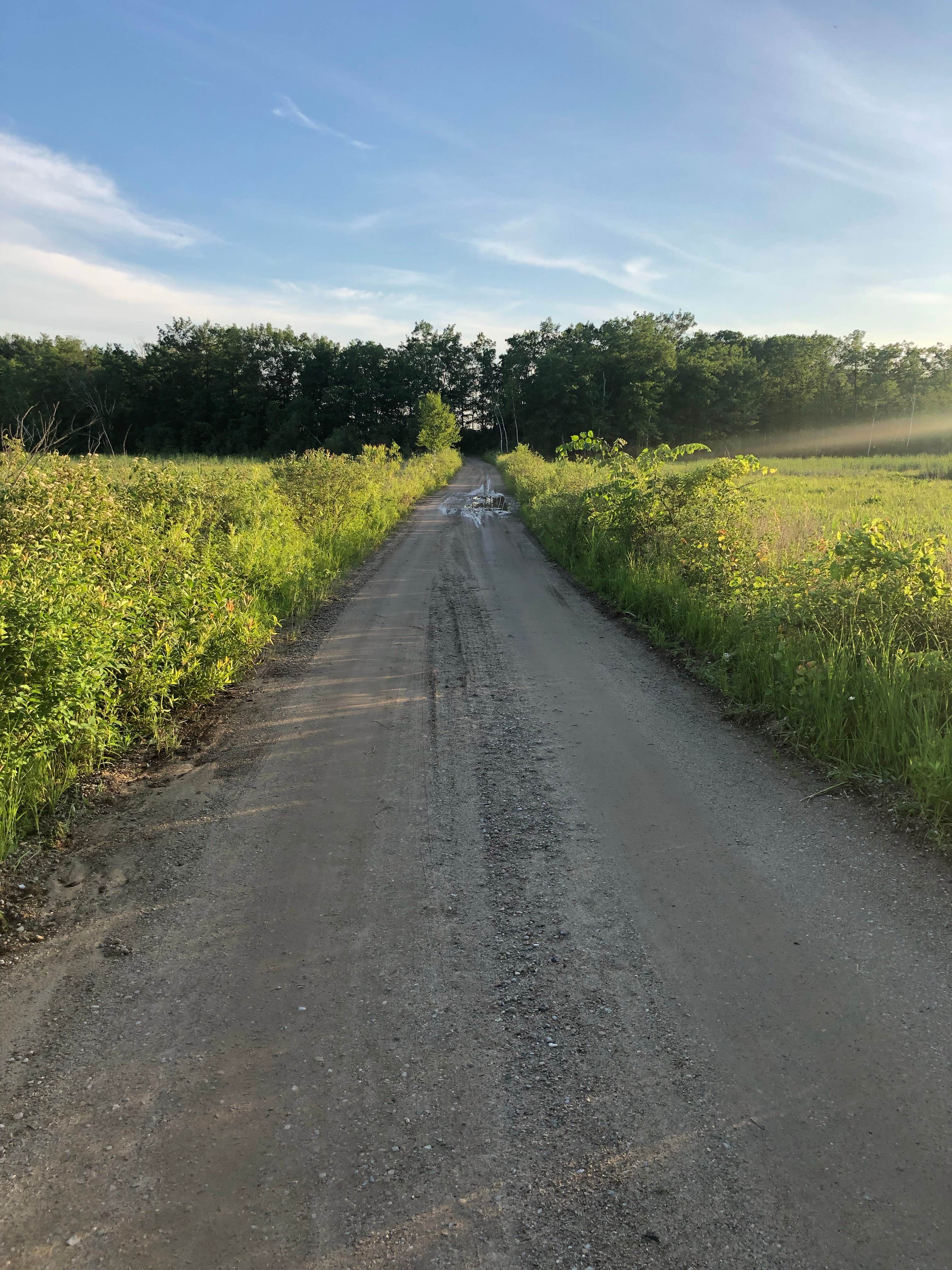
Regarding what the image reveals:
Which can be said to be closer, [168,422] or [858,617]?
[858,617]

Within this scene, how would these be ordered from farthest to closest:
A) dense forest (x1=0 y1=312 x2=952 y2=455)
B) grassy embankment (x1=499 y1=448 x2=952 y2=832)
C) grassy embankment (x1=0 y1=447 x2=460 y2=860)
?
dense forest (x1=0 y1=312 x2=952 y2=455)
grassy embankment (x1=499 y1=448 x2=952 y2=832)
grassy embankment (x1=0 y1=447 x2=460 y2=860)

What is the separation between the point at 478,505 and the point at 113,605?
65.7 ft

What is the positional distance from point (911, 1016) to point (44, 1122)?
304cm

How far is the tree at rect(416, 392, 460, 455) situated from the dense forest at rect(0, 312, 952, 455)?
15.5 metres

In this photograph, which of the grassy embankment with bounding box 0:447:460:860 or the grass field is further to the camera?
the grass field

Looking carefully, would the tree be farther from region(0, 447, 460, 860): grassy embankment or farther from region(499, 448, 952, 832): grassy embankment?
region(0, 447, 460, 860): grassy embankment

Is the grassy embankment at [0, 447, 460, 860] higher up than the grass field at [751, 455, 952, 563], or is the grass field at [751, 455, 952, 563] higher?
the grass field at [751, 455, 952, 563]

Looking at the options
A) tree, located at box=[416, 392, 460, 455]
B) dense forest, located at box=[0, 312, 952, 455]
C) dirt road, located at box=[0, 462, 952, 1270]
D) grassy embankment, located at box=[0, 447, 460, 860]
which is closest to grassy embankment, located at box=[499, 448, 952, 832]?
dirt road, located at box=[0, 462, 952, 1270]

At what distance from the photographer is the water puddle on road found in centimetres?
2098

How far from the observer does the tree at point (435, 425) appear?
45.0 m

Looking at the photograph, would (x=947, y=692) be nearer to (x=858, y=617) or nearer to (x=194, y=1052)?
(x=858, y=617)

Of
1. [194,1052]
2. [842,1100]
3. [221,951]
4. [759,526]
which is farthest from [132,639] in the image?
[759,526]

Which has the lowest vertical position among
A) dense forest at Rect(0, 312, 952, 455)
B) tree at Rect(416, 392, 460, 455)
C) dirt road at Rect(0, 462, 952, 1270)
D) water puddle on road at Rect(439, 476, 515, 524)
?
dirt road at Rect(0, 462, 952, 1270)

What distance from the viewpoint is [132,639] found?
15.4ft
